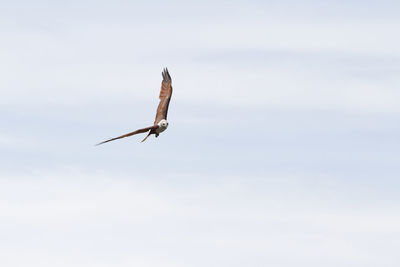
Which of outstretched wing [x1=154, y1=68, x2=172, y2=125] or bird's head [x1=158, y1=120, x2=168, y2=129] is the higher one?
outstretched wing [x1=154, y1=68, x2=172, y2=125]

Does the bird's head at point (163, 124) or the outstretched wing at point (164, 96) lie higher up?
the outstretched wing at point (164, 96)

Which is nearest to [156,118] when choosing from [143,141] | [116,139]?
[143,141]

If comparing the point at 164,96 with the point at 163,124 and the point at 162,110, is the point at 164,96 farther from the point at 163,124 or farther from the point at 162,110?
the point at 163,124

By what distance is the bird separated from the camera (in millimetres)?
60109

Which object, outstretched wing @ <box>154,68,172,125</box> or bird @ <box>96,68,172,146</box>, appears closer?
bird @ <box>96,68,172,146</box>

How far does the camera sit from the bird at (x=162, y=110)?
60.1m

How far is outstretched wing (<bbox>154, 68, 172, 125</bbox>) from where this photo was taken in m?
63.6

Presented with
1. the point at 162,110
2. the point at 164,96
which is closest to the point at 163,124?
the point at 162,110

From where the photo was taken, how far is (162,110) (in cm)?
6444

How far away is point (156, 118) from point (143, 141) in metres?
6.11

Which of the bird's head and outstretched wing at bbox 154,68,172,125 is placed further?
outstretched wing at bbox 154,68,172,125

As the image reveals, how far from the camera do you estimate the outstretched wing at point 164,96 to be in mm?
63594

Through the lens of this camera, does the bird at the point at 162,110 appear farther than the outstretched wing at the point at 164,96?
No

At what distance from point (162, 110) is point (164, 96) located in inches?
140
